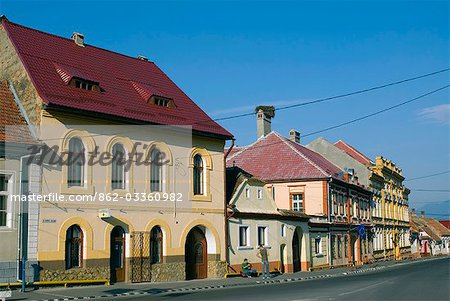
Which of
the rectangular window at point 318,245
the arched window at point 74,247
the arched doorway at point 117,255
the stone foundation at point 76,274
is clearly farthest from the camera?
the rectangular window at point 318,245

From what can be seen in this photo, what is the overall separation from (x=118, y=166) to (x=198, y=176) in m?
5.13

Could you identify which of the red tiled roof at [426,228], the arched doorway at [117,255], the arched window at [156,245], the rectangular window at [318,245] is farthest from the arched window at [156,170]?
the red tiled roof at [426,228]

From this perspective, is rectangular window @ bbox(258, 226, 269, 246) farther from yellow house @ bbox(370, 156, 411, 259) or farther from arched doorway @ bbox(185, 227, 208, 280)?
yellow house @ bbox(370, 156, 411, 259)

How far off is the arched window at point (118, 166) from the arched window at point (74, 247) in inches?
105

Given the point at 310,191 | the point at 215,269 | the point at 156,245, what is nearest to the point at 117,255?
the point at 156,245

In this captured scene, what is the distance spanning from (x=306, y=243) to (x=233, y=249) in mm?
8589

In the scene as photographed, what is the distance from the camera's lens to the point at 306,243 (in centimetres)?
3850

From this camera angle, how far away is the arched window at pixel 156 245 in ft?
89.5

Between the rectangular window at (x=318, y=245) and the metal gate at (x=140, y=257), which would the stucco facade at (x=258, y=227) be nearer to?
the rectangular window at (x=318, y=245)

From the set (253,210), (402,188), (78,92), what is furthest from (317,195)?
(402,188)

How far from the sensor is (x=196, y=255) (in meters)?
30.0

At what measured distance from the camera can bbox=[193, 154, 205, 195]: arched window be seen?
97.6 ft

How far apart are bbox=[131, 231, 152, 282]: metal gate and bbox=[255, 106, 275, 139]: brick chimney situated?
81.4ft

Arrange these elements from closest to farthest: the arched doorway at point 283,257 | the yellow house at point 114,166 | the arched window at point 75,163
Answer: the yellow house at point 114,166 → the arched window at point 75,163 → the arched doorway at point 283,257
